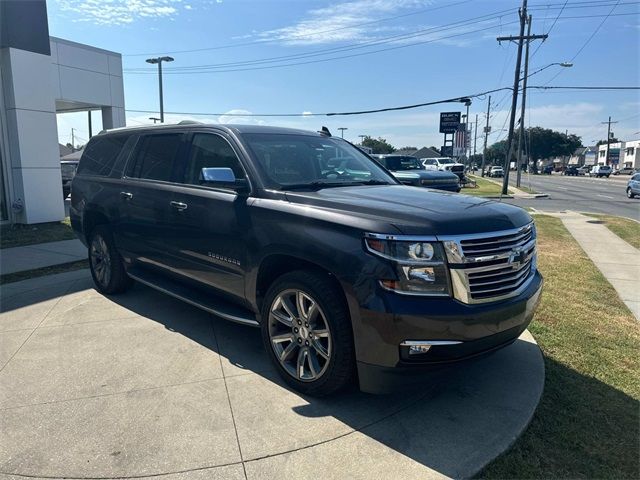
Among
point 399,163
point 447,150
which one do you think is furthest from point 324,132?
point 447,150

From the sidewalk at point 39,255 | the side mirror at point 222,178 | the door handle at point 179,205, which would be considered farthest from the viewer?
the sidewalk at point 39,255

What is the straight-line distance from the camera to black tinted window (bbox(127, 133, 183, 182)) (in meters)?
4.83

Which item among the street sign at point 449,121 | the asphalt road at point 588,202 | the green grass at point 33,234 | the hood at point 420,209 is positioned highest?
the street sign at point 449,121

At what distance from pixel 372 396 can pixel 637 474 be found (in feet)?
5.31

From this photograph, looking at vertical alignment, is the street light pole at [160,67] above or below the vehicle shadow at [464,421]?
above

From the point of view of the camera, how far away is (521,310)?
3285 mm

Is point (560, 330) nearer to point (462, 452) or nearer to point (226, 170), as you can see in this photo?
point (462, 452)

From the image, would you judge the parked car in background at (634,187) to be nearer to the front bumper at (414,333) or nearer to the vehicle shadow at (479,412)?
the vehicle shadow at (479,412)

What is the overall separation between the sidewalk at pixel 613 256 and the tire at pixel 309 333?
3941 mm

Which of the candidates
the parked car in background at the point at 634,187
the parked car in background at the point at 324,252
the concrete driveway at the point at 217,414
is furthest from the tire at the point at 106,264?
the parked car in background at the point at 634,187

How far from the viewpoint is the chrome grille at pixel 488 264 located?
2945 mm

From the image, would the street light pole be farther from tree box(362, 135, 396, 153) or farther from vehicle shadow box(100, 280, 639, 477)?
tree box(362, 135, 396, 153)

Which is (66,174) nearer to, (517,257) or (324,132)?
(324,132)

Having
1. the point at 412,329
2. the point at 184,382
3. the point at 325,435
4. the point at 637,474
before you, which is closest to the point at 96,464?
the point at 184,382
